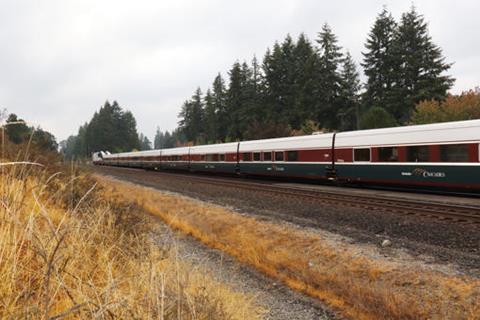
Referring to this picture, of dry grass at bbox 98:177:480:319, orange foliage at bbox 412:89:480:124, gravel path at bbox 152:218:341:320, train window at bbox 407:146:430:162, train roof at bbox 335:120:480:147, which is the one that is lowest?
gravel path at bbox 152:218:341:320

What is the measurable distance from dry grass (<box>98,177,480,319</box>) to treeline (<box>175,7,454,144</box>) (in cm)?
3153

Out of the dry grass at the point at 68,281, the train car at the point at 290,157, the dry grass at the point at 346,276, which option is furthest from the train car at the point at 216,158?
the dry grass at the point at 68,281

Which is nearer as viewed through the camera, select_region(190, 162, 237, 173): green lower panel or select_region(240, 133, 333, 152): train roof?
select_region(240, 133, 333, 152): train roof

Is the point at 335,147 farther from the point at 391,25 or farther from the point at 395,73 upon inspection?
the point at 391,25

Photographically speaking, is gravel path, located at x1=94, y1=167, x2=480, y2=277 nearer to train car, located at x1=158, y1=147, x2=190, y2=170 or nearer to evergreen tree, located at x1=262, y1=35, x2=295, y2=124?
train car, located at x1=158, y1=147, x2=190, y2=170

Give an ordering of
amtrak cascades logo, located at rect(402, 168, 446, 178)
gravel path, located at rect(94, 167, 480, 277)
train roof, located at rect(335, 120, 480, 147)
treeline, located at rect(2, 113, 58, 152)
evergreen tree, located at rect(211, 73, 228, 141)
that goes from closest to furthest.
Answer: treeline, located at rect(2, 113, 58, 152) < gravel path, located at rect(94, 167, 480, 277) < train roof, located at rect(335, 120, 480, 147) < amtrak cascades logo, located at rect(402, 168, 446, 178) < evergreen tree, located at rect(211, 73, 228, 141)

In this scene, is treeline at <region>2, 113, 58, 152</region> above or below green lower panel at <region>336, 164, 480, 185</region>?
above

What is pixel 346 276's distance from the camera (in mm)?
5746

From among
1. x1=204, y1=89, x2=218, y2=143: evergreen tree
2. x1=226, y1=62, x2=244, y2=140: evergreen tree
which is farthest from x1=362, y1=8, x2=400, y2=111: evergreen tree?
x1=204, y1=89, x2=218, y2=143: evergreen tree

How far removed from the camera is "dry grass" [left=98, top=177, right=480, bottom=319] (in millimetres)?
4457

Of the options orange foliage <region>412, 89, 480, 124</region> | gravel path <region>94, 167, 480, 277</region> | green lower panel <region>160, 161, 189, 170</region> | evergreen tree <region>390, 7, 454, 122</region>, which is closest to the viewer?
gravel path <region>94, 167, 480, 277</region>

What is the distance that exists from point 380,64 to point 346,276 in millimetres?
54024

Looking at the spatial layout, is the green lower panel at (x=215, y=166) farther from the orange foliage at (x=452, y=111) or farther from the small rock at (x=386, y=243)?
the orange foliage at (x=452, y=111)

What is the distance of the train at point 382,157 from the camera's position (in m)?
12.8
